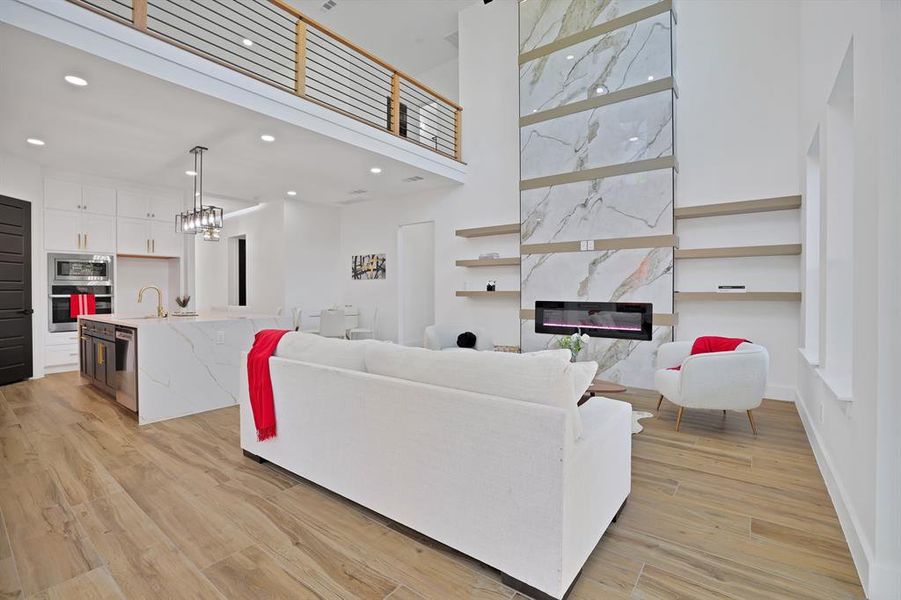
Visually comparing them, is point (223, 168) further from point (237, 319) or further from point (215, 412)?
point (215, 412)

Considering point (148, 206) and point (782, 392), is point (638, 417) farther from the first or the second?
point (148, 206)

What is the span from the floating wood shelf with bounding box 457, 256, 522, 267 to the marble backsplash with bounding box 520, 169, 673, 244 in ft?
1.17

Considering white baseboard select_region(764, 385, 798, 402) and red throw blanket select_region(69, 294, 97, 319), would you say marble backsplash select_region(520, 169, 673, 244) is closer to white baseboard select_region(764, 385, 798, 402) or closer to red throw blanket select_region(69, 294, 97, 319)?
white baseboard select_region(764, 385, 798, 402)

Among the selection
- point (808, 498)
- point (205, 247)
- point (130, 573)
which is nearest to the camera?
point (130, 573)

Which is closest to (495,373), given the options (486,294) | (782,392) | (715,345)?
(715,345)

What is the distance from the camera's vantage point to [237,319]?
14.8ft

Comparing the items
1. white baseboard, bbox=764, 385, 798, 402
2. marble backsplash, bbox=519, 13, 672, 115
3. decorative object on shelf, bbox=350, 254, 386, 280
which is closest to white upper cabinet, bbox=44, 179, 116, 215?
decorative object on shelf, bbox=350, 254, 386, 280

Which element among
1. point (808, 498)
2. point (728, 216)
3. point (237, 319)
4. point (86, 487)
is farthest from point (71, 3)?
point (728, 216)

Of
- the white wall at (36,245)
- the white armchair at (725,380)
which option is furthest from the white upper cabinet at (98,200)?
the white armchair at (725,380)

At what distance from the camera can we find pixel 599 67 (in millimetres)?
5344

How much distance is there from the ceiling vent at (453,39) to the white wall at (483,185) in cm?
63

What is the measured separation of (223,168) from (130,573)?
532cm

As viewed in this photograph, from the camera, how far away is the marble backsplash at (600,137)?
193 inches

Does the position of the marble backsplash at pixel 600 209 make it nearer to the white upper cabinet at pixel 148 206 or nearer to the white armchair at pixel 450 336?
the white armchair at pixel 450 336
